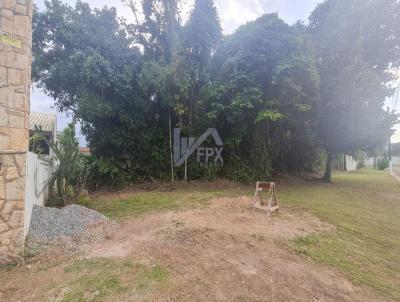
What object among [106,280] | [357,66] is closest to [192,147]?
[357,66]

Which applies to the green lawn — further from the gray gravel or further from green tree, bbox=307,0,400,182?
green tree, bbox=307,0,400,182

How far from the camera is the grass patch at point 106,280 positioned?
2.20 m

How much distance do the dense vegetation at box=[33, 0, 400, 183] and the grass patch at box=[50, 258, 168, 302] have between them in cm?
587

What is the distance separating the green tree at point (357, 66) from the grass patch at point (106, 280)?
9322 millimetres

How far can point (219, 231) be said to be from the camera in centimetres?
376

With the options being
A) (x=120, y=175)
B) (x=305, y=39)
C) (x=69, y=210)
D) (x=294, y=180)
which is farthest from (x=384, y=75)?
(x=69, y=210)

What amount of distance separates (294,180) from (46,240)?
972 cm

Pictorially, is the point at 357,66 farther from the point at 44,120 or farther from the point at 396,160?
the point at 396,160

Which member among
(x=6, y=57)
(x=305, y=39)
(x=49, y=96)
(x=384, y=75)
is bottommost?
(x=6, y=57)

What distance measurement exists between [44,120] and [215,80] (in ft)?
34.0

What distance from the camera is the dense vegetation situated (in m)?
7.82

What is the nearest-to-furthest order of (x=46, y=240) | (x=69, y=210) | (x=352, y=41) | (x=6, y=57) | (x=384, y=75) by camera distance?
(x=6, y=57), (x=46, y=240), (x=69, y=210), (x=352, y=41), (x=384, y=75)

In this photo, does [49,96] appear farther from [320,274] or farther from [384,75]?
[384,75]

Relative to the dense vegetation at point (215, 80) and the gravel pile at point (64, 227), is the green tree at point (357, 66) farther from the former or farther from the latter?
the gravel pile at point (64, 227)
